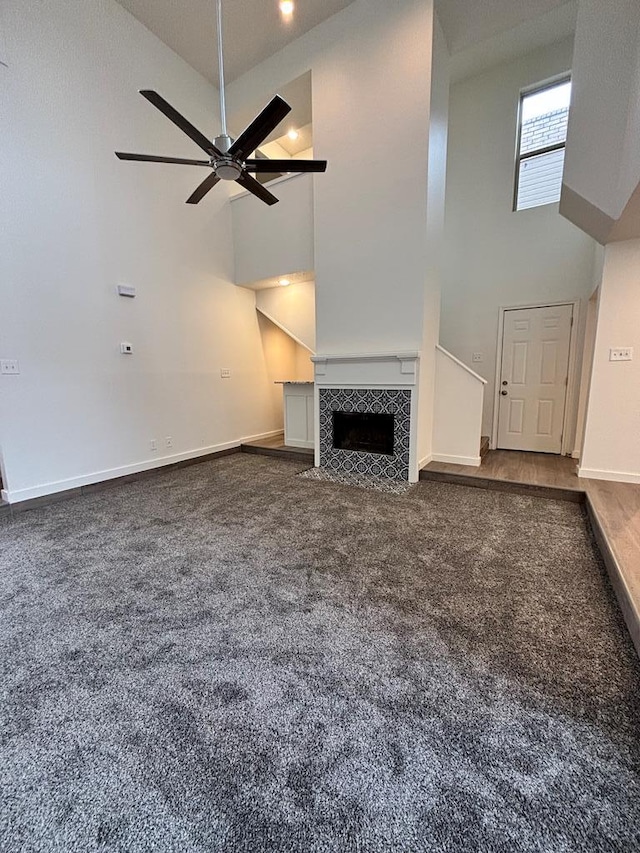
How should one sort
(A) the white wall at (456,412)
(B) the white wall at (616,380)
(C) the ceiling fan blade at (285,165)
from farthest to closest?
1. (A) the white wall at (456,412)
2. (B) the white wall at (616,380)
3. (C) the ceiling fan blade at (285,165)

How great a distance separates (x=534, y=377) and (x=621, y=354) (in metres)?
1.54

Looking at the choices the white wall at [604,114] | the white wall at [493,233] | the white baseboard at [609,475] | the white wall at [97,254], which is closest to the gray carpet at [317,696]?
the white baseboard at [609,475]

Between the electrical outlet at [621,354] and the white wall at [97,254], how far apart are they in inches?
186

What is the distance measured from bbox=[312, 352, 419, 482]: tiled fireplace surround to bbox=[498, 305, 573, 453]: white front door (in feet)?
6.81

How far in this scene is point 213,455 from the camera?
5.12 meters

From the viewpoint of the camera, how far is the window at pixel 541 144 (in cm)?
448

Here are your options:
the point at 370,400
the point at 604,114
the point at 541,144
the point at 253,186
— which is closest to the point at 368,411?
the point at 370,400

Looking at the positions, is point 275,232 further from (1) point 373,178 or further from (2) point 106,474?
(2) point 106,474

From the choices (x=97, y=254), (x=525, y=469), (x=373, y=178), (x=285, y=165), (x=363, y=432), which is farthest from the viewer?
(x=363, y=432)

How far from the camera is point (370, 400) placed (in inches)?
160

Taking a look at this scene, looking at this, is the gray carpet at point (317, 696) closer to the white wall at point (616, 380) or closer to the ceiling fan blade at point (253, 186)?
the white wall at point (616, 380)

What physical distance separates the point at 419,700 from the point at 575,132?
13.9 feet

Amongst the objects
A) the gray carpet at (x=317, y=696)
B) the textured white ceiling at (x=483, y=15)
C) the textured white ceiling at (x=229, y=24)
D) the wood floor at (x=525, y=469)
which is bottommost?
the gray carpet at (x=317, y=696)

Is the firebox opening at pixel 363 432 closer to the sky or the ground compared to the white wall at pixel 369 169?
closer to the ground
